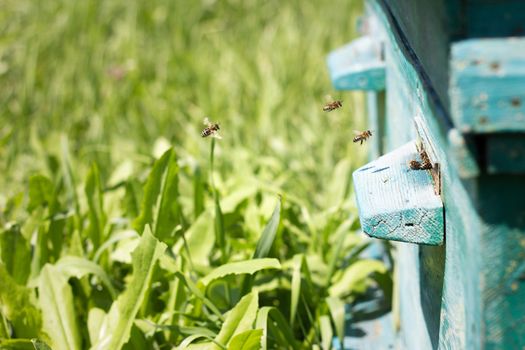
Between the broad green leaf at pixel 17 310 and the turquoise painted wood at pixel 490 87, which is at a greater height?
the turquoise painted wood at pixel 490 87

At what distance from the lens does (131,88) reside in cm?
409

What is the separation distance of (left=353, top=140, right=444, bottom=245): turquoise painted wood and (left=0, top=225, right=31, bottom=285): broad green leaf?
117 centimetres

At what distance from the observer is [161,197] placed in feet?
7.04

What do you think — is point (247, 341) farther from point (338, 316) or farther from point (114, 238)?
point (114, 238)

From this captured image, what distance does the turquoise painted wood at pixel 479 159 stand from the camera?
1.01m

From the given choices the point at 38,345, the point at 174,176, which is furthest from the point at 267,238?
the point at 38,345

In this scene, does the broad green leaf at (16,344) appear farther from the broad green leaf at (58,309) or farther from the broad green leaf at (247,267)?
the broad green leaf at (247,267)

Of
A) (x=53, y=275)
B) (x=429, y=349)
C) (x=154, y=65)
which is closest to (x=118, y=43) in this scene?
(x=154, y=65)

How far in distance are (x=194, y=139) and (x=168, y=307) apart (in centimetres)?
126

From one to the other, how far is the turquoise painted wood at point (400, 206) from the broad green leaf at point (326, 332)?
727 mm

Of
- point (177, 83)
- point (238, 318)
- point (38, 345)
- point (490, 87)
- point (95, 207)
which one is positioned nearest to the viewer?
point (490, 87)

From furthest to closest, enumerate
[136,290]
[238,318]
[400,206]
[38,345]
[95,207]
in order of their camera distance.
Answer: [95,207] → [136,290] → [238,318] → [38,345] → [400,206]

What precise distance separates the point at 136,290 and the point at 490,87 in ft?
3.76

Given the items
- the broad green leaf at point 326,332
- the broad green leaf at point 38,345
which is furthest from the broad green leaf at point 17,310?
the broad green leaf at point 326,332
